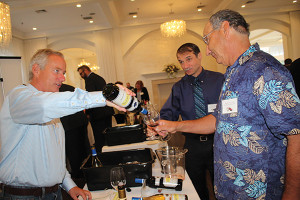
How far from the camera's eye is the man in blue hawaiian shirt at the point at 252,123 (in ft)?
3.20

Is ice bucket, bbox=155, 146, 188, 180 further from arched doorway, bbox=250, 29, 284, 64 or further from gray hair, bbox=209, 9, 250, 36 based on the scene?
arched doorway, bbox=250, 29, 284, 64

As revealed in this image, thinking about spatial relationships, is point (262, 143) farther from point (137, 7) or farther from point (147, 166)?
point (137, 7)

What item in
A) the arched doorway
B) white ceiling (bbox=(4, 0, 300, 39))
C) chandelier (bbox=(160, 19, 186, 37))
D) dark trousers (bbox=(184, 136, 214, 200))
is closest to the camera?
dark trousers (bbox=(184, 136, 214, 200))

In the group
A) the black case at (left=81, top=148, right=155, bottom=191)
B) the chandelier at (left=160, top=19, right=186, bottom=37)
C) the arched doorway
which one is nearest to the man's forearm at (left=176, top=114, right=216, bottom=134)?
the black case at (left=81, top=148, right=155, bottom=191)

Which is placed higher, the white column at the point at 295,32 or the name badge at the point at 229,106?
the white column at the point at 295,32

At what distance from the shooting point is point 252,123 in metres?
1.10

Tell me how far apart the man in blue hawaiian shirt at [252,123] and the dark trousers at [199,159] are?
2.96ft

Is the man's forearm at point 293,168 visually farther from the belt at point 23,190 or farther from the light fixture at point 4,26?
the light fixture at point 4,26

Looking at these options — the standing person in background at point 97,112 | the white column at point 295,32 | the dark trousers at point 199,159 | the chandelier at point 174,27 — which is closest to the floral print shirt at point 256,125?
the dark trousers at point 199,159

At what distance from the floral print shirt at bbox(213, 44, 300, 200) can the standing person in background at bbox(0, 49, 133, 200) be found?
622 mm

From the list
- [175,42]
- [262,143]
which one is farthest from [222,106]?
[175,42]

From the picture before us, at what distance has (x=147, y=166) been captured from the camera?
1.38 meters

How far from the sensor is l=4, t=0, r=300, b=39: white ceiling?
5.79 meters

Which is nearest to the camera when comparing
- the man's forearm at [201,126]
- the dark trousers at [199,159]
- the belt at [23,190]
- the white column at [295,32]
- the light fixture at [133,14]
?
the belt at [23,190]
